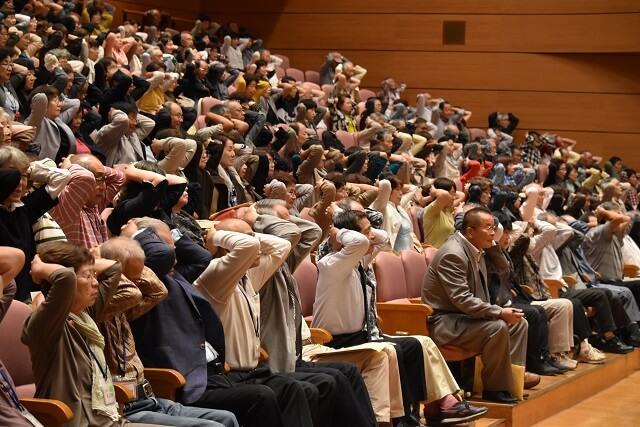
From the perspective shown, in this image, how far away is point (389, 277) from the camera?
4531 millimetres

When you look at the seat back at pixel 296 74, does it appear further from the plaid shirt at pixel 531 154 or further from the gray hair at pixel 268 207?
the gray hair at pixel 268 207

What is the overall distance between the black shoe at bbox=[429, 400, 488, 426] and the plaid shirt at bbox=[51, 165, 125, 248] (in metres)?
1.44

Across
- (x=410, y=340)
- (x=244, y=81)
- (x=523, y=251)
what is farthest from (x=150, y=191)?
(x=244, y=81)

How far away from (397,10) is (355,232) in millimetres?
7940

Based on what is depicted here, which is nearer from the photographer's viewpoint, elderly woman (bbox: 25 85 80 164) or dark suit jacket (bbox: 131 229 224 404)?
dark suit jacket (bbox: 131 229 224 404)

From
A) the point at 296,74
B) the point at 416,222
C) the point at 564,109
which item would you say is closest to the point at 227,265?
the point at 416,222

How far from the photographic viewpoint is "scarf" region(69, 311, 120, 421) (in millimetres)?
2301

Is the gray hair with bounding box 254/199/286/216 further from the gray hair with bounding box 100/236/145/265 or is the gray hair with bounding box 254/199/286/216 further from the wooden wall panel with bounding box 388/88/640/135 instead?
the wooden wall panel with bounding box 388/88/640/135

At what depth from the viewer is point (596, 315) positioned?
5836mm

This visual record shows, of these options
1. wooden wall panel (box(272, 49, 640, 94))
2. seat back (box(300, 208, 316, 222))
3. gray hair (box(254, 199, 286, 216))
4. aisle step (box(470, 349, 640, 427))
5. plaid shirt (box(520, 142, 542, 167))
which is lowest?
aisle step (box(470, 349, 640, 427))

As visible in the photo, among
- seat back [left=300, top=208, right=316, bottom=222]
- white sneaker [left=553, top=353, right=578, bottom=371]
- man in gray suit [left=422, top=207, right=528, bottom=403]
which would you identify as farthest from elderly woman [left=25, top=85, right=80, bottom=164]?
white sneaker [left=553, top=353, right=578, bottom=371]

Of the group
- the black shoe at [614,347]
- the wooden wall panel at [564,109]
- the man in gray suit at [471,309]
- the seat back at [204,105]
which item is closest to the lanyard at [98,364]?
the man in gray suit at [471,309]

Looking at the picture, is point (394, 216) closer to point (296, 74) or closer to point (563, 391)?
point (563, 391)

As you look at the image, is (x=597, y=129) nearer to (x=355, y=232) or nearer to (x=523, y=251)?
(x=523, y=251)
